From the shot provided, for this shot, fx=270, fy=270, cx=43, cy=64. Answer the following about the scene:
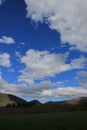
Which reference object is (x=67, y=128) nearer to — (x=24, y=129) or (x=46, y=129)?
(x=46, y=129)

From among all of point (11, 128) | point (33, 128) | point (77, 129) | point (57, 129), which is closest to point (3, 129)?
point (11, 128)

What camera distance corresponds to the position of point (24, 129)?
47.7m

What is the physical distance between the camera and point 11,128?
49.5 metres

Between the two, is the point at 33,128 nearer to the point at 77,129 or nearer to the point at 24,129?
the point at 24,129

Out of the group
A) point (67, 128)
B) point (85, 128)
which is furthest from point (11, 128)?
point (85, 128)

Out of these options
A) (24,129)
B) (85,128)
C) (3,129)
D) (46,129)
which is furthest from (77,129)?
(3,129)

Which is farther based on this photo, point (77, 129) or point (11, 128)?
point (11, 128)

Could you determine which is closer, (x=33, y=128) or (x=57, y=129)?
(x=57, y=129)

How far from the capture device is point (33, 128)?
1954 inches

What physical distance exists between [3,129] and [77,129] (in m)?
12.9

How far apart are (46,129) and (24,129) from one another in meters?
3.91

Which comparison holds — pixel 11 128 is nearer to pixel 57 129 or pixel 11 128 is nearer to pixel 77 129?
pixel 57 129

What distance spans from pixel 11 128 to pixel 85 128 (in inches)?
528

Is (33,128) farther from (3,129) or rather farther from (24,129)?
(3,129)
